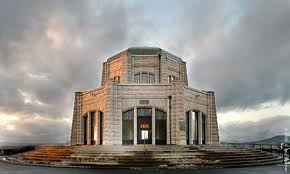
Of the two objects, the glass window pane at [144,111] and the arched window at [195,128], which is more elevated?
the glass window pane at [144,111]

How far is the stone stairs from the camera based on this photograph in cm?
3278

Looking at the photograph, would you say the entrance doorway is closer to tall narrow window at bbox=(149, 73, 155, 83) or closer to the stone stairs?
tall narrow window at bbox=(149, 73, 155, 83)

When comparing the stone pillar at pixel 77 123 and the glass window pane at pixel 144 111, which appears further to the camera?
the stone pillar at pixel 77 123

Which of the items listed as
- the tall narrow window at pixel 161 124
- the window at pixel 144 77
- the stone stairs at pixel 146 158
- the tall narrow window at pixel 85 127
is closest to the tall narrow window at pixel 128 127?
the tall narrow window at pixel 161 124

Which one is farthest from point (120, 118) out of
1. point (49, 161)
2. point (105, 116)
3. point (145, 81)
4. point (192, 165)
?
point (192, 165)

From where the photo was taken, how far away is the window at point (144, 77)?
52.9 m

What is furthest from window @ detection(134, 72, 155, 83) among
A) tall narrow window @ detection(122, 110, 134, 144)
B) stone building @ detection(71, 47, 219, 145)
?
tall narrow window @ detection(122, 110, 134, 144)

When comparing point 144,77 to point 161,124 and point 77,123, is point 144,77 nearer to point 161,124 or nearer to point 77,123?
point 161,124

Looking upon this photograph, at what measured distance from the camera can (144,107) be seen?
46656 mm

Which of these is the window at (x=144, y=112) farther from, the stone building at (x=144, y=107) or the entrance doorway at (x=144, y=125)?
the stone building at (x=144, y=107)

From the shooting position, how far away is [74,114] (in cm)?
5416

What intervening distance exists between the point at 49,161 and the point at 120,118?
12.7 meters

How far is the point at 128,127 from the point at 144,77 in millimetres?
9772

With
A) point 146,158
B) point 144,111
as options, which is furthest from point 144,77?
point 146,158
